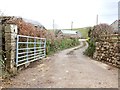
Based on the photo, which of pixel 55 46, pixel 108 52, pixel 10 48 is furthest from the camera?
pixel 55 46

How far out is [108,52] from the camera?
556 inches

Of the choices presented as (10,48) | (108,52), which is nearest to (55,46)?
(108,52)

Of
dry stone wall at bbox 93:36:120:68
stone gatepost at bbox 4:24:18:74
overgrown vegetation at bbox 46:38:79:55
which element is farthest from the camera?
overgrown vegetation at bbox 46:38:79:55

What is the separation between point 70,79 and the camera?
7961 mm

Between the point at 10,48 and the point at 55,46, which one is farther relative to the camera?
the point at 55,46

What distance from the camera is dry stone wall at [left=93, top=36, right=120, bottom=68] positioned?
40.7 ft

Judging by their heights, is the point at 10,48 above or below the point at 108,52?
above

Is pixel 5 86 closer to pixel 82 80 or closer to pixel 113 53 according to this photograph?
pixel 82 80

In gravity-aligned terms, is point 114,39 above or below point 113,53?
above

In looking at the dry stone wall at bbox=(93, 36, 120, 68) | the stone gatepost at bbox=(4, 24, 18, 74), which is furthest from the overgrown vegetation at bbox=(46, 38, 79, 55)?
the stone gatepost at bbox=(4, 24, 18, 74)

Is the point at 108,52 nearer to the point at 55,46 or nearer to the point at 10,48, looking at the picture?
the point at 10,48

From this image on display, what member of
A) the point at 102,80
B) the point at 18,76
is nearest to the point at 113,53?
the point at 102,80

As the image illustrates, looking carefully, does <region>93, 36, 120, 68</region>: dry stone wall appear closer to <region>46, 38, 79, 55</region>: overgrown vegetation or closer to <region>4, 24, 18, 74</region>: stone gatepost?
<region>46, 38, 79, 55</region>: overgrown vegetation

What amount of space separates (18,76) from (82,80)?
8.57 ft
